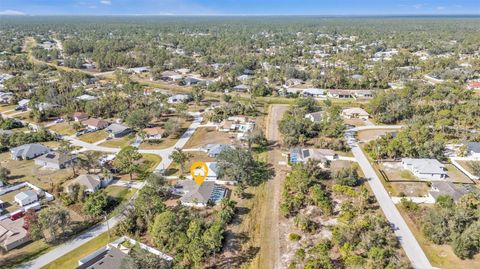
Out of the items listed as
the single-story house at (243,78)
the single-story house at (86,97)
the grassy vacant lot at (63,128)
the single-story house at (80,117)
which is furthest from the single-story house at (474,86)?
the grassy vacant lot at (63,128)

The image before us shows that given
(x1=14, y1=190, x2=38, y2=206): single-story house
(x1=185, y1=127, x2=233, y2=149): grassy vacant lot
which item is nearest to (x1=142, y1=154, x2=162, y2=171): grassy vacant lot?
(x1=185, y1=127, x2=233, y2=149): grassy vacant lot

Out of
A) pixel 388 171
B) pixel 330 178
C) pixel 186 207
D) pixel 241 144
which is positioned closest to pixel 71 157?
pixel 186 207

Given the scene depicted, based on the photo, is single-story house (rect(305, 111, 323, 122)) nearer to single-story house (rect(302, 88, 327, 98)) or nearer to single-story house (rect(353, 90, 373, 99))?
single-story house (rect(302, 88, 327, 98))

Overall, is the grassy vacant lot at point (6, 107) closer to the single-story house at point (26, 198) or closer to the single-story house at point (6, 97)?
the single-story house at point (6, 97)

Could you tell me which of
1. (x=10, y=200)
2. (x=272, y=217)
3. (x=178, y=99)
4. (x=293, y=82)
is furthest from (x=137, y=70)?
(x=272, y=217)

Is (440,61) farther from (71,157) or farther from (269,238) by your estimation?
(71,157)

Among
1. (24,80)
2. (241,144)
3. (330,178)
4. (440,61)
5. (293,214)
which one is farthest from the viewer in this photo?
(440,61)

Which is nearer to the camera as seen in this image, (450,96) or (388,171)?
(388,171)
